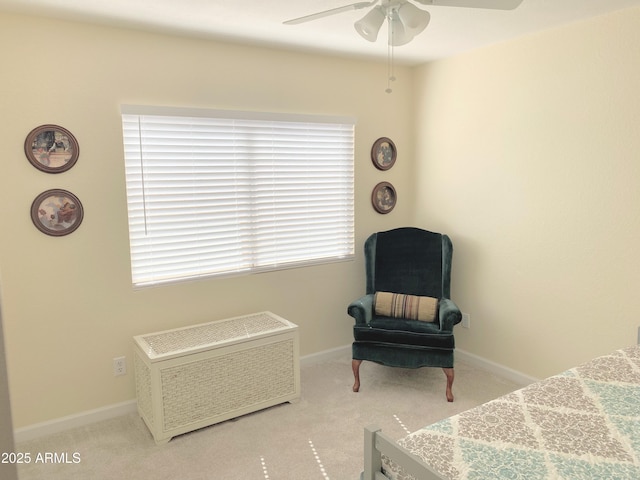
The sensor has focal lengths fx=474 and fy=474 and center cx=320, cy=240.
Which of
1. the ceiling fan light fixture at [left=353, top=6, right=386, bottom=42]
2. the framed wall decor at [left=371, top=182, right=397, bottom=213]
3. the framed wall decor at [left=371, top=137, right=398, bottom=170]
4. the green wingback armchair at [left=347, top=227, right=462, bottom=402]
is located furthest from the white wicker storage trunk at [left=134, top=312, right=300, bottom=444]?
the ceiling fan light fixture at [left=353, top=6, right=386, bottom=42]

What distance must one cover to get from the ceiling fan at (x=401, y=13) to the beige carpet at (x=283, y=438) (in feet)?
6.91

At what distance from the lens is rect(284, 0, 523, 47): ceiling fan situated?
1797mm

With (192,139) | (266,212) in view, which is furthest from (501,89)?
(192,139)

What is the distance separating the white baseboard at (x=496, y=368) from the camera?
3.40 meters

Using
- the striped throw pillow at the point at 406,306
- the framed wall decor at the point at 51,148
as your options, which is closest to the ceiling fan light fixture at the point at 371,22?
the framed wall decor at the point at 51,148

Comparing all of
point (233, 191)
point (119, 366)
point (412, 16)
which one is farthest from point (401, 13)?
point (119, 366)

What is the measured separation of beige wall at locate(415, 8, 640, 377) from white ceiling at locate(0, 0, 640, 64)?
0.24 meters

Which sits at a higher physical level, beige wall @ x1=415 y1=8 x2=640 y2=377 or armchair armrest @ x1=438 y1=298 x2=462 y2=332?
beige wall @ x1=415 y1=8 x2=640 y2=377

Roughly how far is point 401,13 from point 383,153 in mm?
2189

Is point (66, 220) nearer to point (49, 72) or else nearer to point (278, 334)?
point (49, 72)

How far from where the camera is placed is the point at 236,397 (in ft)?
9.62

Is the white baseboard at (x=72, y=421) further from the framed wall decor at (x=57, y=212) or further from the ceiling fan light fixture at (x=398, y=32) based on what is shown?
the ceiling fan light fixture at (x=398, y=32)

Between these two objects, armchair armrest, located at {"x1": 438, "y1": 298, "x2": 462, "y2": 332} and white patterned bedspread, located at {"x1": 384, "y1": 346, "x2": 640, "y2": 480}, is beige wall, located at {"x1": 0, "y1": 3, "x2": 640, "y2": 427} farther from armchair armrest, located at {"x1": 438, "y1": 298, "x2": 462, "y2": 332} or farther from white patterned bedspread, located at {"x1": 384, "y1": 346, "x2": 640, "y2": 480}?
white patterned bedspread, located at {"x1": 384, "y1": 346, "x2": 640, "y2": 480}

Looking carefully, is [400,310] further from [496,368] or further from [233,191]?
[233,191]
